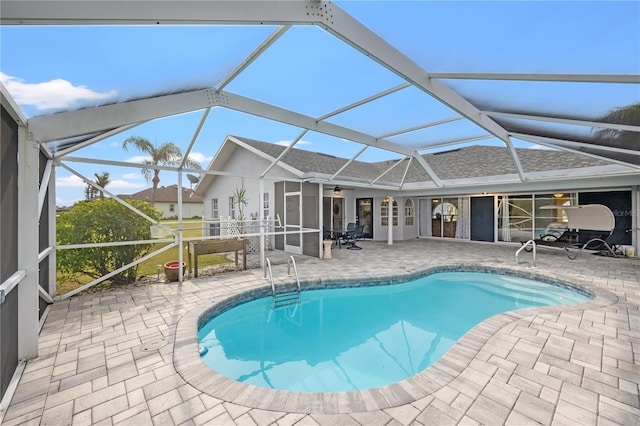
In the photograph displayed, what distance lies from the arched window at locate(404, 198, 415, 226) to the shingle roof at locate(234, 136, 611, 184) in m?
1.55

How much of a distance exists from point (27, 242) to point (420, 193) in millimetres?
13427

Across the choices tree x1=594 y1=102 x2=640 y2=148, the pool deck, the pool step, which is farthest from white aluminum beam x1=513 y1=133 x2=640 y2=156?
the pool step

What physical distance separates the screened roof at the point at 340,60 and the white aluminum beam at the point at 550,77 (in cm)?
1

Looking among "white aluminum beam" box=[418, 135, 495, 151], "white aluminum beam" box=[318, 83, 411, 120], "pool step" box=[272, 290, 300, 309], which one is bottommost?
"pool step" box=[272, 290, 300, 309]

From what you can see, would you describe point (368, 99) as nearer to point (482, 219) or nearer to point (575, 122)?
point (575, 122)

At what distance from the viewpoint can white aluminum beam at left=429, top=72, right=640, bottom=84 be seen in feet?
8.41

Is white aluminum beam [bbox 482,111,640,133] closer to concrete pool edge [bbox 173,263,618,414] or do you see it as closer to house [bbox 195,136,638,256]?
concrete pool edge [bbox 173,263,618,414]

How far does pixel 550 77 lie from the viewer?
9.84ft

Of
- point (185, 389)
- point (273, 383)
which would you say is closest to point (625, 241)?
point (273, 383)

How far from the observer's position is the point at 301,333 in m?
5.10

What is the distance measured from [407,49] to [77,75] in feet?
12.8

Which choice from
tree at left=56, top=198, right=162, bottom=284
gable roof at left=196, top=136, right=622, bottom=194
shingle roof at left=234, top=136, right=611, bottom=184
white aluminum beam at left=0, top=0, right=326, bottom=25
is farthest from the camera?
shingle roof at left=234, top=136, right=611, bottom=184

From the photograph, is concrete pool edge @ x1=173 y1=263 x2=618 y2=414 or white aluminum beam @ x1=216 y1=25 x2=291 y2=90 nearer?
concrete pool edge @ x1=173 y1=263 x2=618 y2=414

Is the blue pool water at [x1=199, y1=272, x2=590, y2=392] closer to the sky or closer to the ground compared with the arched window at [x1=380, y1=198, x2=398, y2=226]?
closer to the ground
